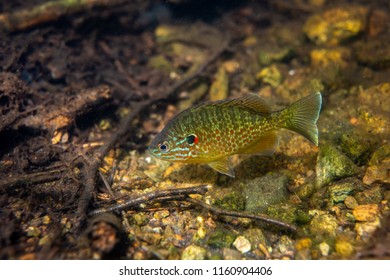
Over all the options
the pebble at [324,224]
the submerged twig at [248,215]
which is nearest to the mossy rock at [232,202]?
the submerged twig at [248,215]

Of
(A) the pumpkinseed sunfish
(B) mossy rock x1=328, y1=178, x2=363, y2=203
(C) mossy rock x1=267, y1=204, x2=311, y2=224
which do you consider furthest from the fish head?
(B) mossy rock x1=328, y1=178, x2=363, y2=203

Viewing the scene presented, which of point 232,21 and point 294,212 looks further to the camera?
point 232,21

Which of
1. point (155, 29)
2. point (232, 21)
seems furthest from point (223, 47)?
point (155, 29)

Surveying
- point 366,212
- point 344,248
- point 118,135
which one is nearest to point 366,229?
point 366,212

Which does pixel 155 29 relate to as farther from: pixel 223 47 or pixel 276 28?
pixel 276 28

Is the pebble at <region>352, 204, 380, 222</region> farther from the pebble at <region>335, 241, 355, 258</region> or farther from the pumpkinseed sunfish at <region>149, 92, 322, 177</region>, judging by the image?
the pumpkinseed sunfish at <region>149, 92, 322, 177</region>

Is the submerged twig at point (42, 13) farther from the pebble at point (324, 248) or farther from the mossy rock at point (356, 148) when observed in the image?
the pebble at point (324, 248)
